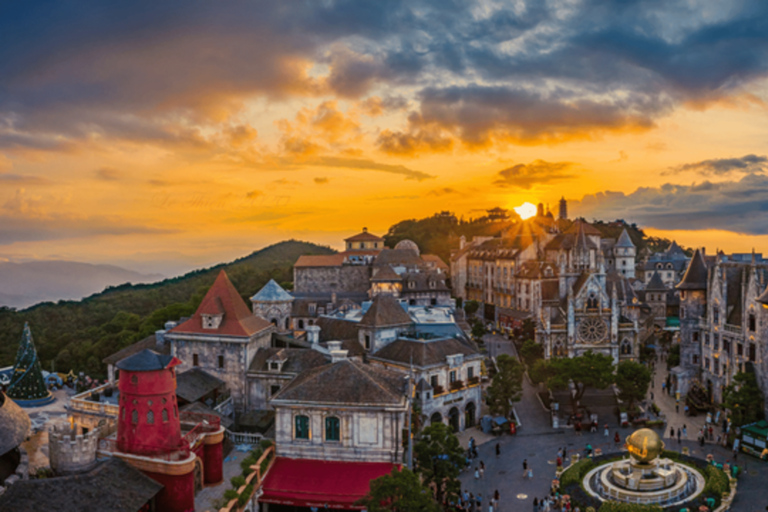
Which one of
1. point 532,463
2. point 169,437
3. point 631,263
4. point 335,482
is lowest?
point 532,463

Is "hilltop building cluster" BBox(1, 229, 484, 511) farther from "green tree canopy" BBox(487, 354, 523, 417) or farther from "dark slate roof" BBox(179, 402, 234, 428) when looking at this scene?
"green tree canopy" BBox(487, 354, 523, 417)

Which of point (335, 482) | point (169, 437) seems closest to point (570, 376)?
point (335, 482)

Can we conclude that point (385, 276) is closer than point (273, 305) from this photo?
No

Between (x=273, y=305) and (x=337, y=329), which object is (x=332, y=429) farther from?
(x=273, y=305)

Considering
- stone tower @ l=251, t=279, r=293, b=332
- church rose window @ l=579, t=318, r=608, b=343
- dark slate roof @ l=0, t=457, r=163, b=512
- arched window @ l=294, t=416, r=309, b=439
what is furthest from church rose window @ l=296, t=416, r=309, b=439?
church rose window @ l=579, t=318, r=608, b=343

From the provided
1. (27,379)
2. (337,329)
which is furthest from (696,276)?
(27,379)

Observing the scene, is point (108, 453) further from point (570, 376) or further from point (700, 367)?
point (700, 367)
